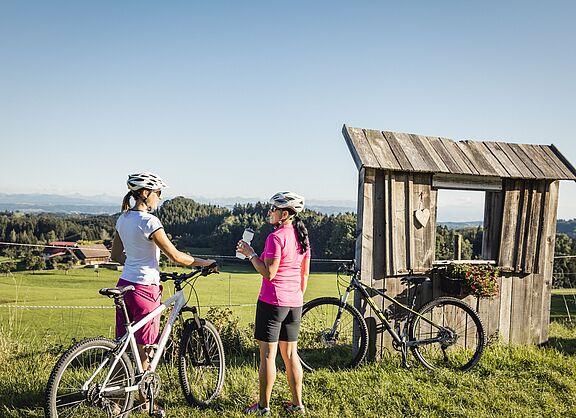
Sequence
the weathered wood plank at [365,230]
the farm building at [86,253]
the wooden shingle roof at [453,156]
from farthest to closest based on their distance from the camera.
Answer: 1. the farm building at [86,253]
2. the wooden shingle roof at [453,156]
3. the weathered wood plank at [365,230]

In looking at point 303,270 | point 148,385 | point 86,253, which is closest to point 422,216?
point 303,270

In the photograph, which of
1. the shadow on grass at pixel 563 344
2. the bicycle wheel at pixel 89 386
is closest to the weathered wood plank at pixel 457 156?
the shadow on grass at pixel 563 344

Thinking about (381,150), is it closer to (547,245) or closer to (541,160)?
(541,160)

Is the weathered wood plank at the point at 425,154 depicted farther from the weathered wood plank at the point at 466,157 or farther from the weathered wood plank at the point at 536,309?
the weathered wood plank at the point at 536,309

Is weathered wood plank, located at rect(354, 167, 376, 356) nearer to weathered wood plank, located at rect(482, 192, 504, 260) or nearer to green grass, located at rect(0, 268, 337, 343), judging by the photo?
weathered wood plank, located at rect(482, 192, 504, 260)

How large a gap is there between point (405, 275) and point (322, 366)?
55.1 inches

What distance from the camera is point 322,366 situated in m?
5.80

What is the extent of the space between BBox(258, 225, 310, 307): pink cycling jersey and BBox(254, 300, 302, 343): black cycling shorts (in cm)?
5

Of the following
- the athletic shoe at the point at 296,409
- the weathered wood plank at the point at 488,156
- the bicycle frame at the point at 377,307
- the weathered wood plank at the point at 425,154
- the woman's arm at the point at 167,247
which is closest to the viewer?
the woman's arm at the point at 167,247

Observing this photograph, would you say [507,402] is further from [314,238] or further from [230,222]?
[230,222]

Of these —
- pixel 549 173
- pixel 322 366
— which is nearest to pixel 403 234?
pixel 322 366

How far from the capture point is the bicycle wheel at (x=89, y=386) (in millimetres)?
3334

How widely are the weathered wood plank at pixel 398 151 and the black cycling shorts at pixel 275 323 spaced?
2.55 m

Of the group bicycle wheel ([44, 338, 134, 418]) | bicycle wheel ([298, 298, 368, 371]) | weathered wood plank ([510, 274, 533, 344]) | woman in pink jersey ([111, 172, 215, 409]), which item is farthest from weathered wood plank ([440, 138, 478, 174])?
bicycle wheel ([44, 338, 134, 418])
